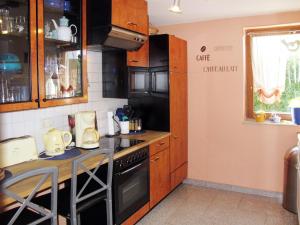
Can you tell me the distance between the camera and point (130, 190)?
8.92 ft

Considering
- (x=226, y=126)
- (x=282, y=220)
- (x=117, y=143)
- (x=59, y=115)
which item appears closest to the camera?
(x=59, y=115)

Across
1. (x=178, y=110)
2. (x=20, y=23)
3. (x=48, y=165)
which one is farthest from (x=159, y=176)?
(x=20, y=23)

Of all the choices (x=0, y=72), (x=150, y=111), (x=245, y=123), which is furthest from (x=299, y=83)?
(x=0, y=72)

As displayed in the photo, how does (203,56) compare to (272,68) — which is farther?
(203,56)

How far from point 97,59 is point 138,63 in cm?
45

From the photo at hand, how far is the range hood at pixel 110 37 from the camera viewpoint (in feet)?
Answer: 8.29

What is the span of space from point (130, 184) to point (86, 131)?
0.64 m

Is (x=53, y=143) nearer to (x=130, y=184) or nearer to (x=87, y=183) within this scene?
(x=87, y=183)

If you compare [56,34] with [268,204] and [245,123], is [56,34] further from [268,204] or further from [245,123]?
[268,204]

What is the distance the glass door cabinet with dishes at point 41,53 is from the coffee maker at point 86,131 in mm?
177

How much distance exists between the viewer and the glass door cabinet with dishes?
1987 mm

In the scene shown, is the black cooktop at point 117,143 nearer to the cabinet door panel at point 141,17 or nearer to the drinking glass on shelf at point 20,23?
the cabinet door panel at point 141,17

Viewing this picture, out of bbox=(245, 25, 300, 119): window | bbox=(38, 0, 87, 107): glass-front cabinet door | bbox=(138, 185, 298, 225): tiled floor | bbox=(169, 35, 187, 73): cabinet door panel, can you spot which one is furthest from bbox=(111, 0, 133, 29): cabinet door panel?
bbox=(138, 185, 298, 225): tiled floor

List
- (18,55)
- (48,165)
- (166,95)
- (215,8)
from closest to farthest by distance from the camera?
(18,55), (48,165), (215,8), (166,95)
